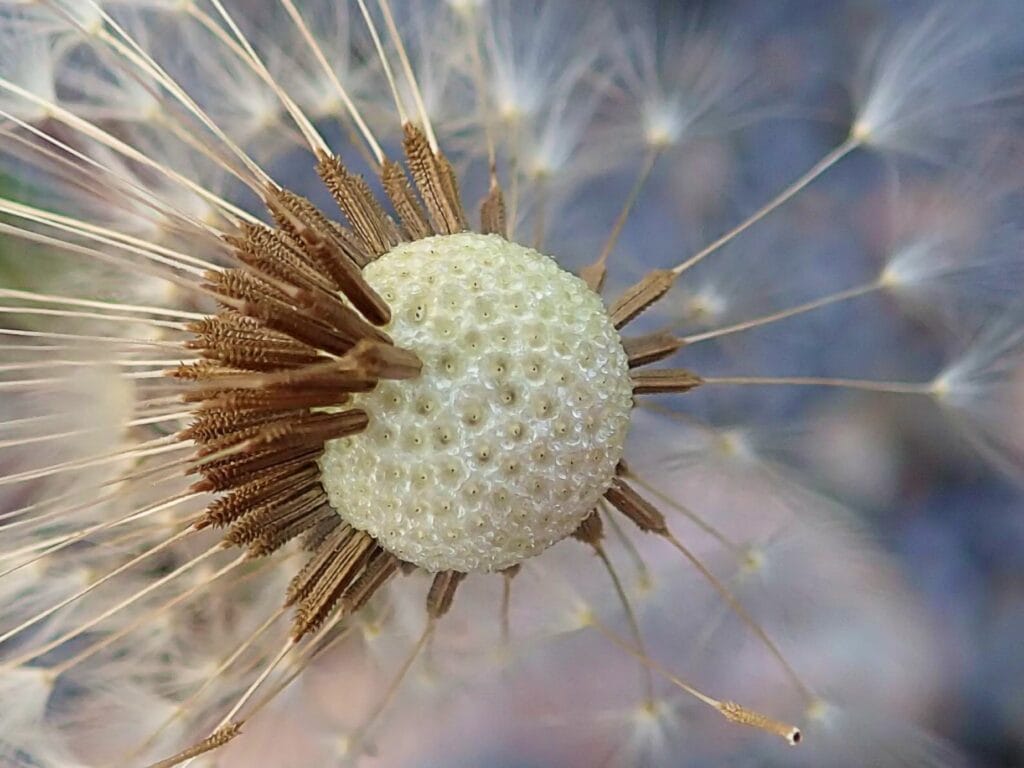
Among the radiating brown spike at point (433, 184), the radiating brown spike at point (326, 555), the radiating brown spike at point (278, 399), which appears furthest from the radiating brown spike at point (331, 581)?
the radiating brown spike at point (433, 184)

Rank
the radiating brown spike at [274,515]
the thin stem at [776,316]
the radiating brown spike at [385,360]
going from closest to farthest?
1. the radiating brown spike at [385,360]
2. the radiating brown spike at [274,515]
3. the thin stem at [776,316]

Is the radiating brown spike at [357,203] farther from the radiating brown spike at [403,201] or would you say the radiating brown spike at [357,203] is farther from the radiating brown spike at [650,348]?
the radiating brown spike at [650,348]

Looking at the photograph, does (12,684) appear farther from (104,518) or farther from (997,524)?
(997,524)

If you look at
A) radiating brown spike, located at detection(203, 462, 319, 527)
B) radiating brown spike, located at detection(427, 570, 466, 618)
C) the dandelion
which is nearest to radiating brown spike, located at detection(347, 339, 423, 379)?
the dandelion

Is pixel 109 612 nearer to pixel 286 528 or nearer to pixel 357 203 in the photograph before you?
pixel 286 528

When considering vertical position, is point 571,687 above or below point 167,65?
below

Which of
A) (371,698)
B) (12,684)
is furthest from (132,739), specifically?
(371,698)
